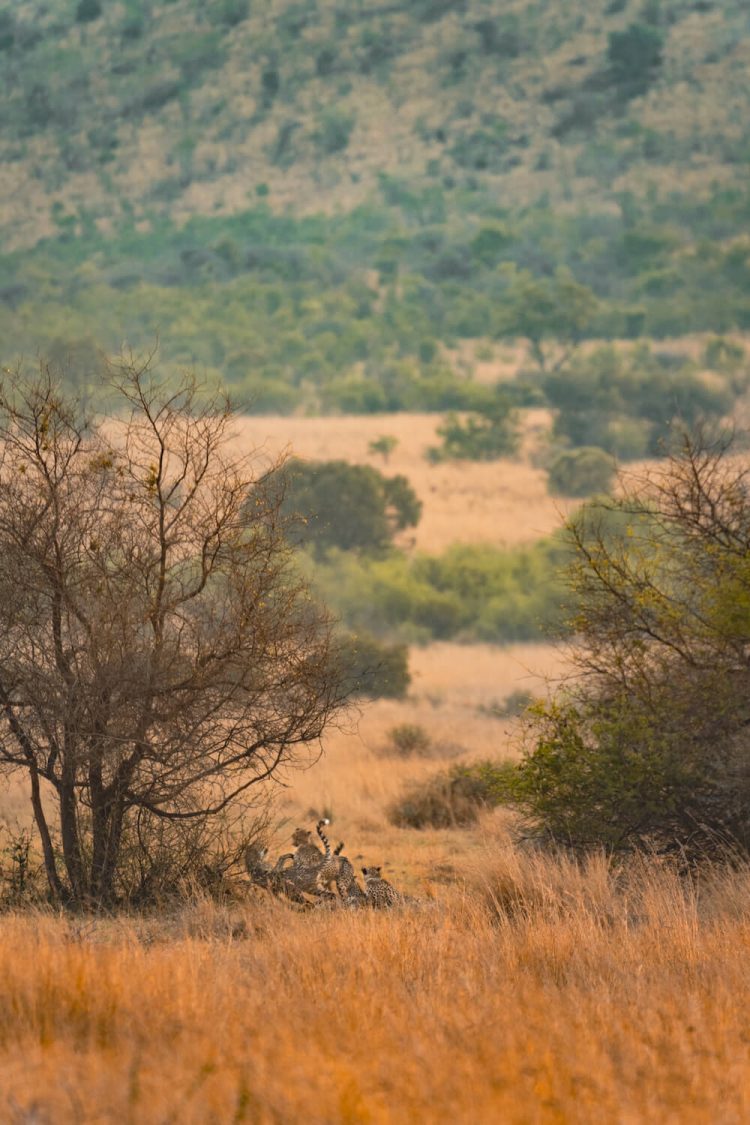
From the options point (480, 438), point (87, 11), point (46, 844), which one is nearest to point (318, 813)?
point (46, 844)

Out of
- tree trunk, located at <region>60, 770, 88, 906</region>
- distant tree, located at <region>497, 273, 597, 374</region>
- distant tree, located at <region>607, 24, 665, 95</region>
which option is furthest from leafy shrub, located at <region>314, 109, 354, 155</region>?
tree trunk, located at <region>60, 770, 88, 906</region>

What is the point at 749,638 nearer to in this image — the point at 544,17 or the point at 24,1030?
the point at 24,1030

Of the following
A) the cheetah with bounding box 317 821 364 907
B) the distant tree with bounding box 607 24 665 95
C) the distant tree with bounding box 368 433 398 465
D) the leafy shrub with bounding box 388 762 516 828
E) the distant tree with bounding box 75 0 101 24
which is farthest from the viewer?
the distant tree with bounding box 75 0 101 24

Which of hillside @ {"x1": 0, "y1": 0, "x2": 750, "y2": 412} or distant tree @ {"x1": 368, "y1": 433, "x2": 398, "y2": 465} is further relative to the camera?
hillside @ {"x1": 0, "y1": 0, "x2": 750, "y2": 412}

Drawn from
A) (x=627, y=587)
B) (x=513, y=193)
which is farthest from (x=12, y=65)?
(x=627, y=587)

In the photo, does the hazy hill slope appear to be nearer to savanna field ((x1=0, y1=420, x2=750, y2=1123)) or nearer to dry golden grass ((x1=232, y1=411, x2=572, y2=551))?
dry golden grass ((x1=232, y1=411, x2=572, y2=551))

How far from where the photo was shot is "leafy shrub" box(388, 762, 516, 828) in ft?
50.3

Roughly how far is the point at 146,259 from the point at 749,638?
9410 centimetres

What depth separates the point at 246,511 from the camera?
33.1 ft

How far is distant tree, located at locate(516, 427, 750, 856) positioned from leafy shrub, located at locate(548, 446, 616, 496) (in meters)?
45.4

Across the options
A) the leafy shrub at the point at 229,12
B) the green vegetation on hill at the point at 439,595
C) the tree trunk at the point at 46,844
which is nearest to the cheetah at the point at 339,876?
the tree trunk at the point at 46,844

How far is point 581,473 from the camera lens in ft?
191

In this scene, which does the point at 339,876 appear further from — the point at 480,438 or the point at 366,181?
the point at 366,181

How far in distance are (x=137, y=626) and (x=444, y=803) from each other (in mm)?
6729
